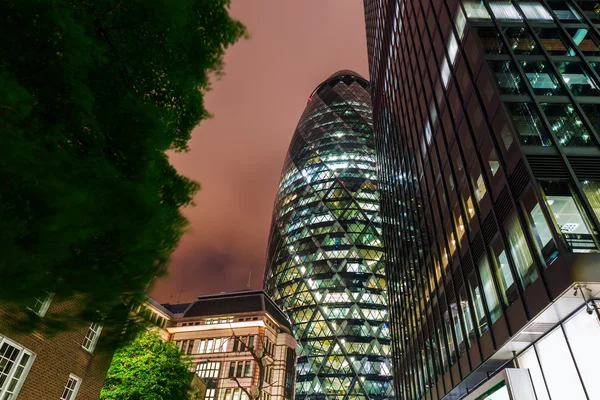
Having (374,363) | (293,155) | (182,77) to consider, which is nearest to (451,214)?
(182,77)

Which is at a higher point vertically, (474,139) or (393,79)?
(393,79)

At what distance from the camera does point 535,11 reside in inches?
725

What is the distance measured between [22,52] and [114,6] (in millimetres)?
1378

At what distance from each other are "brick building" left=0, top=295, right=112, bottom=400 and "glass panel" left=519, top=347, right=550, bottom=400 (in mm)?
13720

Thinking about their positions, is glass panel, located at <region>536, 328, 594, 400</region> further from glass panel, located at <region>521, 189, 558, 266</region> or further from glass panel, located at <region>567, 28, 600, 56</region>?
glass panel, located at <region>567, 28, 600, 56</region>

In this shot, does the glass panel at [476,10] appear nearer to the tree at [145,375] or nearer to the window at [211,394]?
the tree at [145,375]

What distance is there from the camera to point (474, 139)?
1764 centimetres

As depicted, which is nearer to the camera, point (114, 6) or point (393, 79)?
point (114, 6)

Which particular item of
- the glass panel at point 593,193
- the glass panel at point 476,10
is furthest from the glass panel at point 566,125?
the glass panel at point 476,10

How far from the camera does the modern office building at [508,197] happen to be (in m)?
12.0

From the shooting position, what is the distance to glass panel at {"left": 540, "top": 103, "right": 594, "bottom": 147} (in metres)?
14.0

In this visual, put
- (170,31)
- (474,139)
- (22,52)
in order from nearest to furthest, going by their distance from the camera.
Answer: (22,52), (170,31), (474,139)

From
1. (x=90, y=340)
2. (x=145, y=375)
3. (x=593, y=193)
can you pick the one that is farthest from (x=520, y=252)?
(x=145, y=375)

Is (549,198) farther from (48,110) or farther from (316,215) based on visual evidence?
(316,215)
